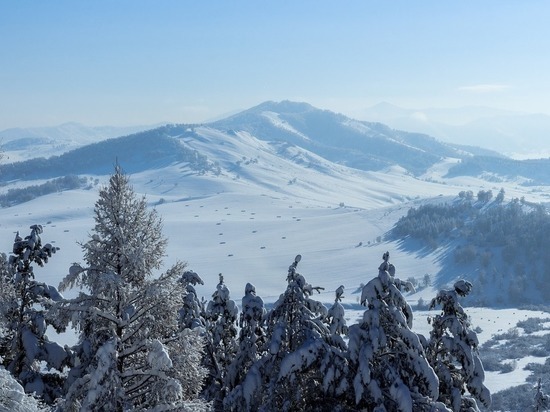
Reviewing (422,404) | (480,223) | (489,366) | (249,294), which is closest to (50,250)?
(249,294)

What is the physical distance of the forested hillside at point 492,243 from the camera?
130125 millimetres

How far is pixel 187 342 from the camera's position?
10.5 m

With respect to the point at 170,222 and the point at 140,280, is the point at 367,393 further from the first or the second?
the point at 170,222

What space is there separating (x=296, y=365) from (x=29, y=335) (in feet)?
29.6

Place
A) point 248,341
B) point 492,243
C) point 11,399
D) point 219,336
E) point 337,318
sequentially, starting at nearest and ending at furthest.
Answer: point 11,399
point 337,318
point 248,341
point 219,336
point 492,243

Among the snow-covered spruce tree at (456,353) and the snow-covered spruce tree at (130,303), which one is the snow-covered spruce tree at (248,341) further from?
the snow-covered spruce tree at (130,303)

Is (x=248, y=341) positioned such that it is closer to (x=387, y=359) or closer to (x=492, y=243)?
(x=387, y=359)

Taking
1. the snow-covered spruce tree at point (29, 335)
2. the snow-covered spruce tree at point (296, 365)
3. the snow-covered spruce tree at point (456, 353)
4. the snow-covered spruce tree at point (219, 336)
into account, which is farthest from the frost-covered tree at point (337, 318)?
the snow-covered spruce tree at point (29, 335)

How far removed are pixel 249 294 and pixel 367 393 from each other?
6.05 meters

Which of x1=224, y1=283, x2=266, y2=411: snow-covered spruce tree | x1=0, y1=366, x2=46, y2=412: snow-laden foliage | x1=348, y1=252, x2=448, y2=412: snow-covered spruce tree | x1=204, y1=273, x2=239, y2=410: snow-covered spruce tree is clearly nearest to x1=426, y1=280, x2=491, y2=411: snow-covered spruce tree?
x1=348, y1=252, x2=448, y2=412: snow-covered spruce tree

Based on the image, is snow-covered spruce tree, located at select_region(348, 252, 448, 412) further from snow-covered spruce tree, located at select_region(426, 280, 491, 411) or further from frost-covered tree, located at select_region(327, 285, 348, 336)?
snow-covered spruce tree, located at select_region(426, 280, 491, 411)

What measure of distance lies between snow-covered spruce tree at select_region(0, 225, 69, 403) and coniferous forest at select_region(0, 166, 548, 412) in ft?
0.15

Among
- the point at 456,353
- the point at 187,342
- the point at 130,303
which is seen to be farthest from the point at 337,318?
the point at 130,303

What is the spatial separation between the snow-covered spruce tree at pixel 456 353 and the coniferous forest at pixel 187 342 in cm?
4
